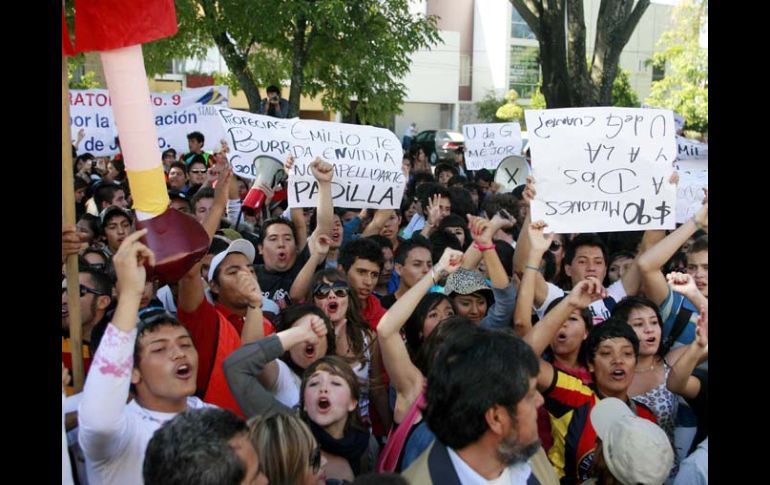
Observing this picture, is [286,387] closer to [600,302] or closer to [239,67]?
[600,302]

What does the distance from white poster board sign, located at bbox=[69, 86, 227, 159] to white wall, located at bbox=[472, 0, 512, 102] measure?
42903 mm

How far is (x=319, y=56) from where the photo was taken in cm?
1394

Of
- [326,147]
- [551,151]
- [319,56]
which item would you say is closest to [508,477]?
[551,151]

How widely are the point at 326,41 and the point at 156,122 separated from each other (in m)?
3.56

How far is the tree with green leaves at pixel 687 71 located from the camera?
3428cm

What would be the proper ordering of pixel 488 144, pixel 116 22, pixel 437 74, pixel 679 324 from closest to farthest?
pixel 116 22 < pixel 679 324 < pixel 488 144 < pixel 437 74

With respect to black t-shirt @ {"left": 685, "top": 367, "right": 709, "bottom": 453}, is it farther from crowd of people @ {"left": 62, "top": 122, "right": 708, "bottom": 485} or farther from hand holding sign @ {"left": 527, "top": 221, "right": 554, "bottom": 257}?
hand holding sign @ {"left": 527, "top": 221, "right": 554, "bottom": 257}

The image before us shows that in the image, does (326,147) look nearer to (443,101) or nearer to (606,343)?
(606,343)

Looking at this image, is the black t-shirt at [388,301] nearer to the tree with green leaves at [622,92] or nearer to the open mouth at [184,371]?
the open mouth at [184,371]

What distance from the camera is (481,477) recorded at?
8.89ft

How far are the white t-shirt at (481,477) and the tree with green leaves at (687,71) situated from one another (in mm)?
32477

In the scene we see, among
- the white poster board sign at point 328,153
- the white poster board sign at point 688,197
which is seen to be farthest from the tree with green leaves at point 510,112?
Answer: the white poster board sign at point 328,153

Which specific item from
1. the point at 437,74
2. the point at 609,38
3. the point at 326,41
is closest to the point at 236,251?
the point at 326,41
